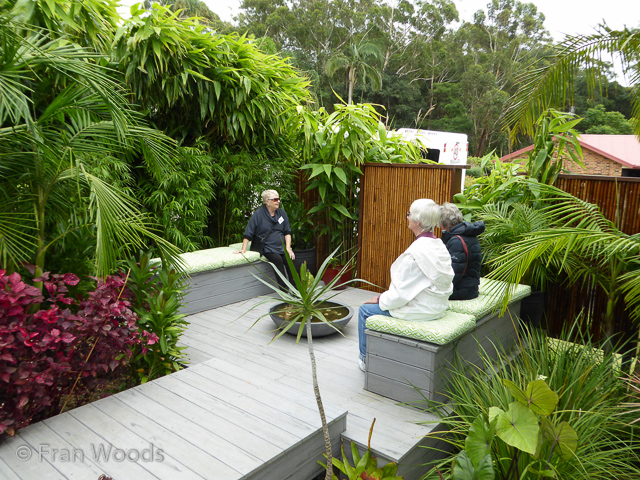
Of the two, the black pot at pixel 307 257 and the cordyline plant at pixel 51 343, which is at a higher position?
the cordyline plant at pixel 51 343

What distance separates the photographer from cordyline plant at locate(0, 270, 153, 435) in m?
2.09

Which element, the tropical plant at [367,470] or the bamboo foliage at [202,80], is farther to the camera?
the bamboo foliage at [202,80]

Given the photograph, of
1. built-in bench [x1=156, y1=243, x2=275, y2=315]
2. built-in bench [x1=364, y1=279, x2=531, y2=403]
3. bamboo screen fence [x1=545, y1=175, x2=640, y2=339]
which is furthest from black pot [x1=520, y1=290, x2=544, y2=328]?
built-in bench [x1=156, y1=243, x2=275, y2=315]

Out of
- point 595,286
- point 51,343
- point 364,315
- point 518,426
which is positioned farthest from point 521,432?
point 595,286

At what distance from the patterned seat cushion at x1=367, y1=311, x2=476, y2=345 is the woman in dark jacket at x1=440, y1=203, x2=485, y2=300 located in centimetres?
35

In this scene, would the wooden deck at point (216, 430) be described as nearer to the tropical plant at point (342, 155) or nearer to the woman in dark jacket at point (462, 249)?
the woman in dark jacket at point (462, 249)

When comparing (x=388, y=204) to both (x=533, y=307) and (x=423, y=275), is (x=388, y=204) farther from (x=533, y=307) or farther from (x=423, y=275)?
(x=423, y=275)

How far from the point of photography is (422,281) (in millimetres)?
2869

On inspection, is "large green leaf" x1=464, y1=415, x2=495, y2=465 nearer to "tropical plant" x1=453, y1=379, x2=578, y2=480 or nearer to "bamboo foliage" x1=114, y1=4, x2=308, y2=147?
"tropical plant" x1=453, y1=379, x2=578, y2=480

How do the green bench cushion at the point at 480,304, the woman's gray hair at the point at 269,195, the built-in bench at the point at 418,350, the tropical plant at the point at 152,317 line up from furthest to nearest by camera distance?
1. the woman's gray hair at the point at 269,195
2. the green bench cushion at the point at 480,304
3. the tropical plant at the point at 152,317
4. the built-in bench at the point at 418,350

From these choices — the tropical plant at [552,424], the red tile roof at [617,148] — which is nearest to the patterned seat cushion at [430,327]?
the tropical plant at [552,424]

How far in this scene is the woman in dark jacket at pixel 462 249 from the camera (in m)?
3.19

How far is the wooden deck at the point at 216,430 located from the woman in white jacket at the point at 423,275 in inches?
24.6

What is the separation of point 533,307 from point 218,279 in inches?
121
